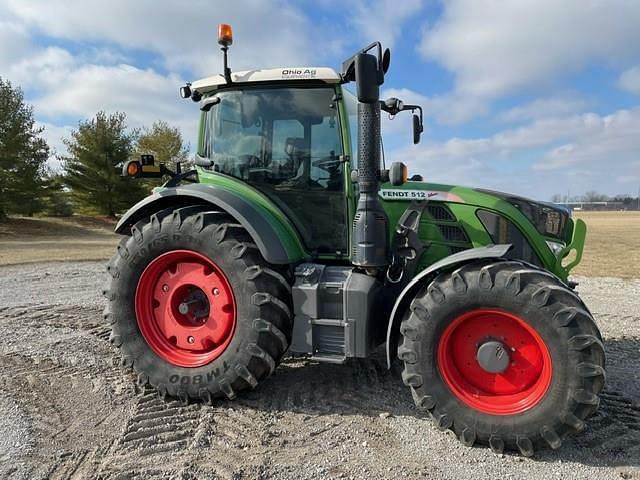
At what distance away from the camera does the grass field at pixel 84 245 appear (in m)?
12.1

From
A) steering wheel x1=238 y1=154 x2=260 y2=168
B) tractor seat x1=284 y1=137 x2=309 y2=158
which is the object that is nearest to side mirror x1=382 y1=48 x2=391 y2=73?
tractor seat x1=284 y1=137 x2=309 y2=158

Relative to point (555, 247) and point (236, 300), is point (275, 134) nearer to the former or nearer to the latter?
point (236, 300)

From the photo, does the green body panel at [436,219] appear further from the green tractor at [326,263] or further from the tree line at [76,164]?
the tree line at [76,164]

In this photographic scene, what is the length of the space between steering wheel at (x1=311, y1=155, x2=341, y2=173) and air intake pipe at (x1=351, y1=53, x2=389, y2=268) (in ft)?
1.28

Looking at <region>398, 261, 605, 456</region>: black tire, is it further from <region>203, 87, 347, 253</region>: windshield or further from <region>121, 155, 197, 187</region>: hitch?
<region>121, 155, 197, 187</region>: hitch

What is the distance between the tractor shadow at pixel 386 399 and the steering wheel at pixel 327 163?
1806 mm

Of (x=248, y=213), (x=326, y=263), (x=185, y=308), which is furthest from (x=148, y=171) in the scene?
(x=326, y=263)

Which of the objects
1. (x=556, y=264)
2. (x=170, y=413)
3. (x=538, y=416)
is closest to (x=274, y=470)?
(x=170, y=413)

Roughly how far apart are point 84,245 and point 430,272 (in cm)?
1847

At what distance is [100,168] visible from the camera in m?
29.6

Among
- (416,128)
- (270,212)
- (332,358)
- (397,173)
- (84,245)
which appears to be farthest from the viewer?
(84,245)

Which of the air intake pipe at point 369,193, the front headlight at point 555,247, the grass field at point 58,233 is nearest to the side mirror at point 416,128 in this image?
the air intake pipe at point 369,193

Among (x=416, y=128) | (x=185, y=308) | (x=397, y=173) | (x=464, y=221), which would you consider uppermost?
(x=416, y=128)

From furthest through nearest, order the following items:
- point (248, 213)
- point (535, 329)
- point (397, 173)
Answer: point (248, 213)
point (397, 173)
point (535, 329)
